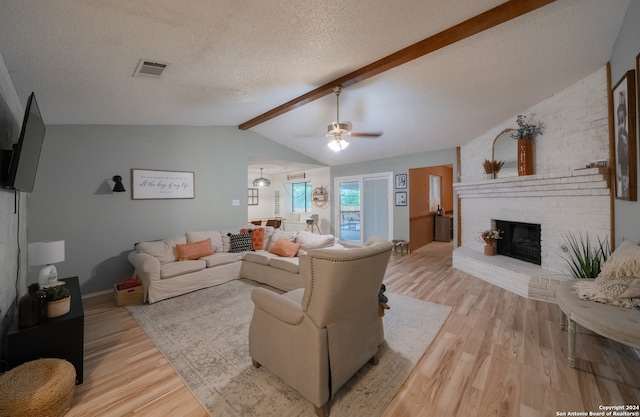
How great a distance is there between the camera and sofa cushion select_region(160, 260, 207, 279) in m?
3.55

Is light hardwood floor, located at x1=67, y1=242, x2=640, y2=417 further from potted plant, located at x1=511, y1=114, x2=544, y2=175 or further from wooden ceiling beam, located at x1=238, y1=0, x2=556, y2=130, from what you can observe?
wooden ceiling beam, located at x1=238, y1=0, x2=556, y2=130

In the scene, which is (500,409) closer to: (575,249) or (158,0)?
(575,249)

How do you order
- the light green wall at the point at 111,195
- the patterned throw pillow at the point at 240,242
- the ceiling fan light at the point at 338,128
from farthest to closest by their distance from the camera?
the patterned throw pillow at the point at 240,242
the light green wall at the point at 111,195
the ceiling fan light at the point at 338,128

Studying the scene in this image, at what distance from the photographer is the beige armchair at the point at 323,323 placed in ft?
5.03

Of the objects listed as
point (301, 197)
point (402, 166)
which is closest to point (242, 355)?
point (402, 166)

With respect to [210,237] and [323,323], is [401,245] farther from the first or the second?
[323,323]

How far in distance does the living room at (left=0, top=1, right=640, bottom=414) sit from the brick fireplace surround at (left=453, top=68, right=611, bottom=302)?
0.26 feet

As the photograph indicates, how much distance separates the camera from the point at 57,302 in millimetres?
1923

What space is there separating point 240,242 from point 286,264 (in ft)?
4.53

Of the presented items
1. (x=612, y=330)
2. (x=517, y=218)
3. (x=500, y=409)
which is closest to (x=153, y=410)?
(x=500, y=409)

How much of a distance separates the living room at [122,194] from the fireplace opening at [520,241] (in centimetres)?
60

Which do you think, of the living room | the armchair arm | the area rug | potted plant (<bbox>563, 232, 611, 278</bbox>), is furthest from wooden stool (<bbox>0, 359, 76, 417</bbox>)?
potted plant (<bbox>563, 232, 611, 278</bbox>)

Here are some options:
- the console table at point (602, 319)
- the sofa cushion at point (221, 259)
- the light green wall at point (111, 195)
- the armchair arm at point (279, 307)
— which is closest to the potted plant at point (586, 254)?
the console table at point (602, 319)

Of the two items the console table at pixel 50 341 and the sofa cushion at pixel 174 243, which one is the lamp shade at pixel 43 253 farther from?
the sofa cushion at pixel 174 243
